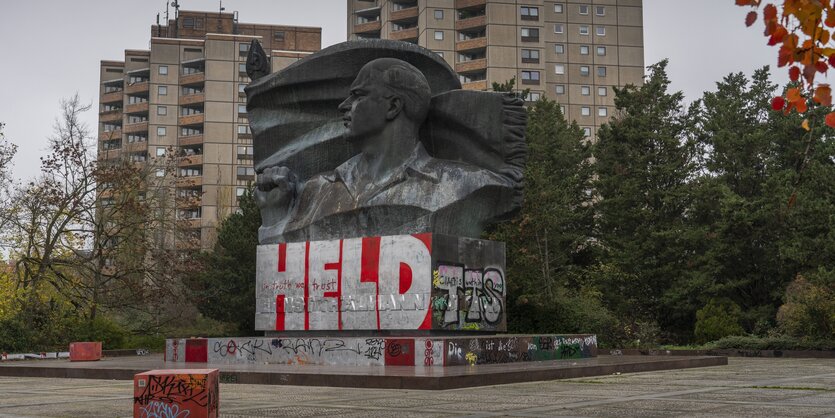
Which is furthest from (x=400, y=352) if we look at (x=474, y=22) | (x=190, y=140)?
(x=190, y=140)

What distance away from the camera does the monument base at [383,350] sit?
17.4m

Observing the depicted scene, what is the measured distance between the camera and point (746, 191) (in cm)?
4425

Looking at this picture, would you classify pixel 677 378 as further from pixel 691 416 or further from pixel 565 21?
pixel 565 21

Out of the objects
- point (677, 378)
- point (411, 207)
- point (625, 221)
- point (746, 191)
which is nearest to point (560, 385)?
point (677, 378)

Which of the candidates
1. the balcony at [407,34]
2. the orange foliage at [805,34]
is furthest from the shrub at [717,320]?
the balcony at [407,34]

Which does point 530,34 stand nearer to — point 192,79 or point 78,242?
point 192,79

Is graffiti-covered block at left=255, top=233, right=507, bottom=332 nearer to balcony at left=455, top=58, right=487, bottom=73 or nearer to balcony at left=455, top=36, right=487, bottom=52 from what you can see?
balcony at left=455, top=58, right=487, bottom=73

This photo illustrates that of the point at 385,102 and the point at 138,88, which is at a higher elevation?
the point at 138,88

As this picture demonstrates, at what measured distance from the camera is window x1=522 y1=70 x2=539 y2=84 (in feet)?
253

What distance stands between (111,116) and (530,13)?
45.2 meters

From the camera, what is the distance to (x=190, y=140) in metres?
88.3

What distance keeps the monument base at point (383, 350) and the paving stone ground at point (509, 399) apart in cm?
237

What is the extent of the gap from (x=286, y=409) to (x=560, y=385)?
5568 mm

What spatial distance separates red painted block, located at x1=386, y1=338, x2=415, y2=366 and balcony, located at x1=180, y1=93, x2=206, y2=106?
73.1 meters
